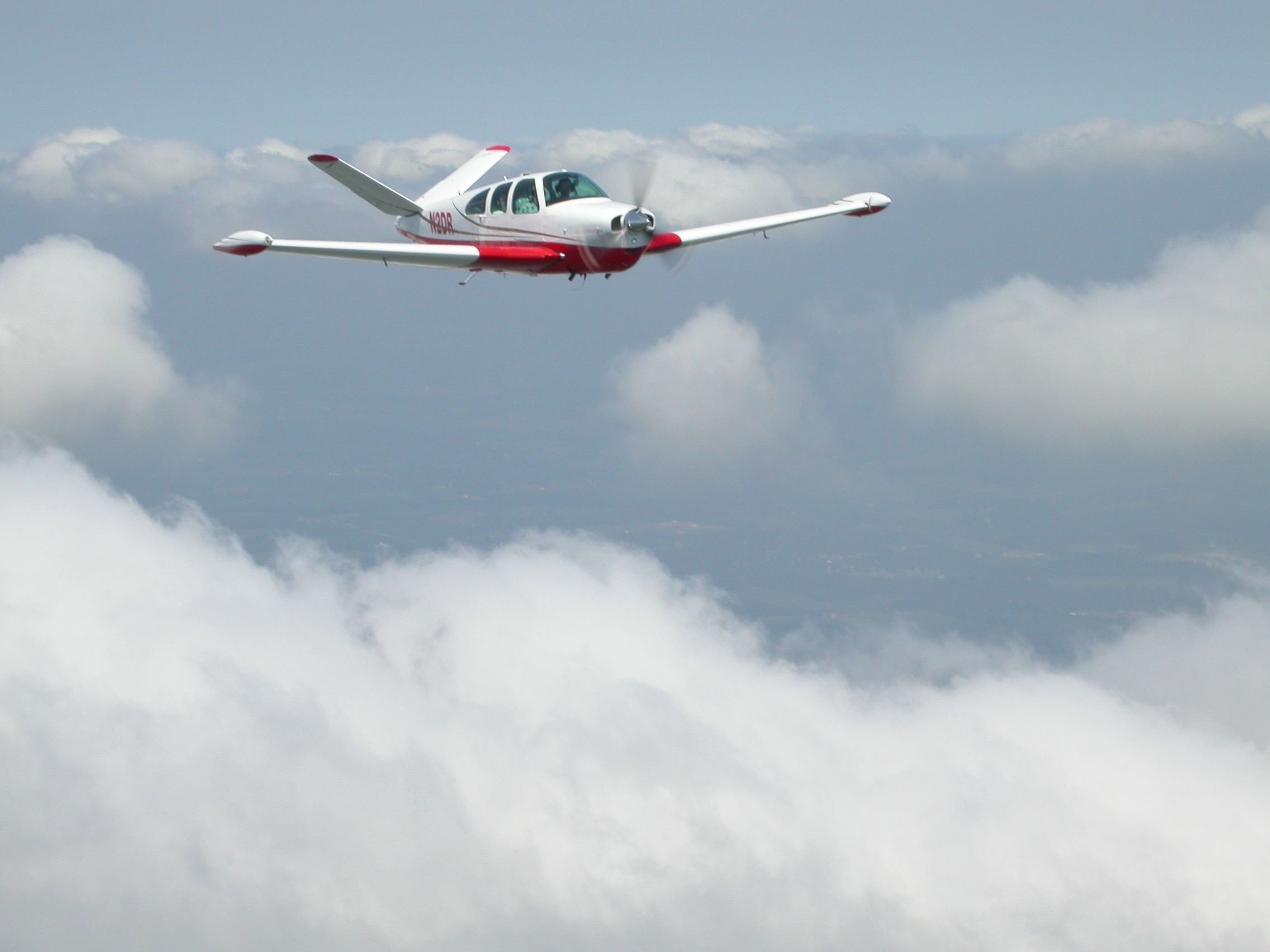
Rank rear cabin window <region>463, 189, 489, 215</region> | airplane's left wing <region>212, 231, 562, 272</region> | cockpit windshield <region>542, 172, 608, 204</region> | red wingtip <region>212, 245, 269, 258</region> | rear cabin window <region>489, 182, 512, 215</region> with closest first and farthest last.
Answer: red wingtip <region>212, 245, 269, 258</region> < airplane's left wing <region>212, 231, 562, 272</region> < cockpit windshield <region>542, 172, 608, 204</region> < rear cabin window <region>489, 182, 512, 215</region> < rear cabin window <region>463, 189, 489, 215</region>

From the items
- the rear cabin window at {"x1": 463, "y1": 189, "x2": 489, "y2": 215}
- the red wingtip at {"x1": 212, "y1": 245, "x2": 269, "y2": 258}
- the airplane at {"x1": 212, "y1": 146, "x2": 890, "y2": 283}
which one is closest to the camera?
the red wingtip at {"x1": 212, "y1": 245, "x2": 269, "y2": 258}

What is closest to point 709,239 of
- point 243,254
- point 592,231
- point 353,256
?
point 592,231

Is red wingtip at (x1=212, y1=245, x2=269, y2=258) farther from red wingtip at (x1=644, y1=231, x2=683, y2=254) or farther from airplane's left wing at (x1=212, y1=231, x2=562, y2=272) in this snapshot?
red wingtip at (x1=644, y1=231, x2=683, y2=254)

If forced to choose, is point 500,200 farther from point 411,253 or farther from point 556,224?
point 411,253

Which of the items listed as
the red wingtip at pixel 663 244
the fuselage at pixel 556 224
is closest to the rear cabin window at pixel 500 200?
the fuselage at pixel 556 224

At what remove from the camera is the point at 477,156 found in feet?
199

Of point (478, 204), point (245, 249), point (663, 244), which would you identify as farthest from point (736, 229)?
point (245, 249)

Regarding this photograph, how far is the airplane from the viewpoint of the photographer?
1512 inches

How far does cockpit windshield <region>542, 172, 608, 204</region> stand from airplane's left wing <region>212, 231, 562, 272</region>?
2.18 metres

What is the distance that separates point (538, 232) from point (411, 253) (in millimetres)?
5343

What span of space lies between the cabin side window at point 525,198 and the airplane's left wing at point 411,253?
1411 mm

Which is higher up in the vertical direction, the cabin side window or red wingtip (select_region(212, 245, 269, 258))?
the cabin side window

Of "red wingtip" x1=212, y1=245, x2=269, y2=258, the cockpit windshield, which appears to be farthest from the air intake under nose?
"red wingtip" x1=212, y1=245, x2=269, y2=258

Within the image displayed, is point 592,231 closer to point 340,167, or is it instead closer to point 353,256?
point 353,256
